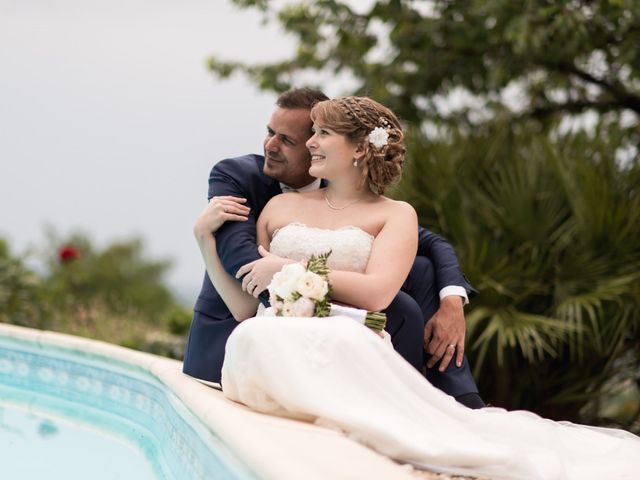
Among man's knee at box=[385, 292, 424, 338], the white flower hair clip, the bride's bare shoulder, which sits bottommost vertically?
man's knee at box=[385, 292, 424, 338]

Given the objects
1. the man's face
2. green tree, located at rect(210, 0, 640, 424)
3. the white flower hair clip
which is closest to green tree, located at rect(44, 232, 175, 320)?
green tree, located at rect(210, 0, 640, 424)

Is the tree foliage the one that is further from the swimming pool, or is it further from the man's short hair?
the man's short hair

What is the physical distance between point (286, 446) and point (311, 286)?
36.4 inches

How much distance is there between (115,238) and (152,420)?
22667mm

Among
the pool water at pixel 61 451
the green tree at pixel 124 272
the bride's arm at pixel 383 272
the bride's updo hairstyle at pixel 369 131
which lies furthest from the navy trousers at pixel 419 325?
the green tree at pixel 124 272

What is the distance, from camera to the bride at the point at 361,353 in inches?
129

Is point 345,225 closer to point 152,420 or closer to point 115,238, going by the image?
point 152,420

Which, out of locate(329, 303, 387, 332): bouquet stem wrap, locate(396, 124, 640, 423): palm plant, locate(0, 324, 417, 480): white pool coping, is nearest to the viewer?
locate(0, 324, 417, 480): white pool coping

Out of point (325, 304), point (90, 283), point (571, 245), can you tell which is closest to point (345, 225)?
point (325, 304)

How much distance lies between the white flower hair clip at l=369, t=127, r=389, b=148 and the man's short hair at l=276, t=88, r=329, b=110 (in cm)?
45

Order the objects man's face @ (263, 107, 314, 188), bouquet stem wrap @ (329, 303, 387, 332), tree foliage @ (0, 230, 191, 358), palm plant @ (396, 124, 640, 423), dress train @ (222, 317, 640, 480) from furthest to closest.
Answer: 1. tree foliage @ (0, 230, 191, 358)
2. palm plant @ (396, 124, 640, 423)
3. man's face @ (263, 107, 314, 188)
4. bouquet stem wrap @ (329, 303, 387, 332)
5. dress train @ (222, 317, 640, 480)

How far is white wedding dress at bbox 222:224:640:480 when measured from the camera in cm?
321

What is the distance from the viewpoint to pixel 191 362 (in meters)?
4.70

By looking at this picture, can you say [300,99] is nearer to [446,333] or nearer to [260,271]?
[260,271]
